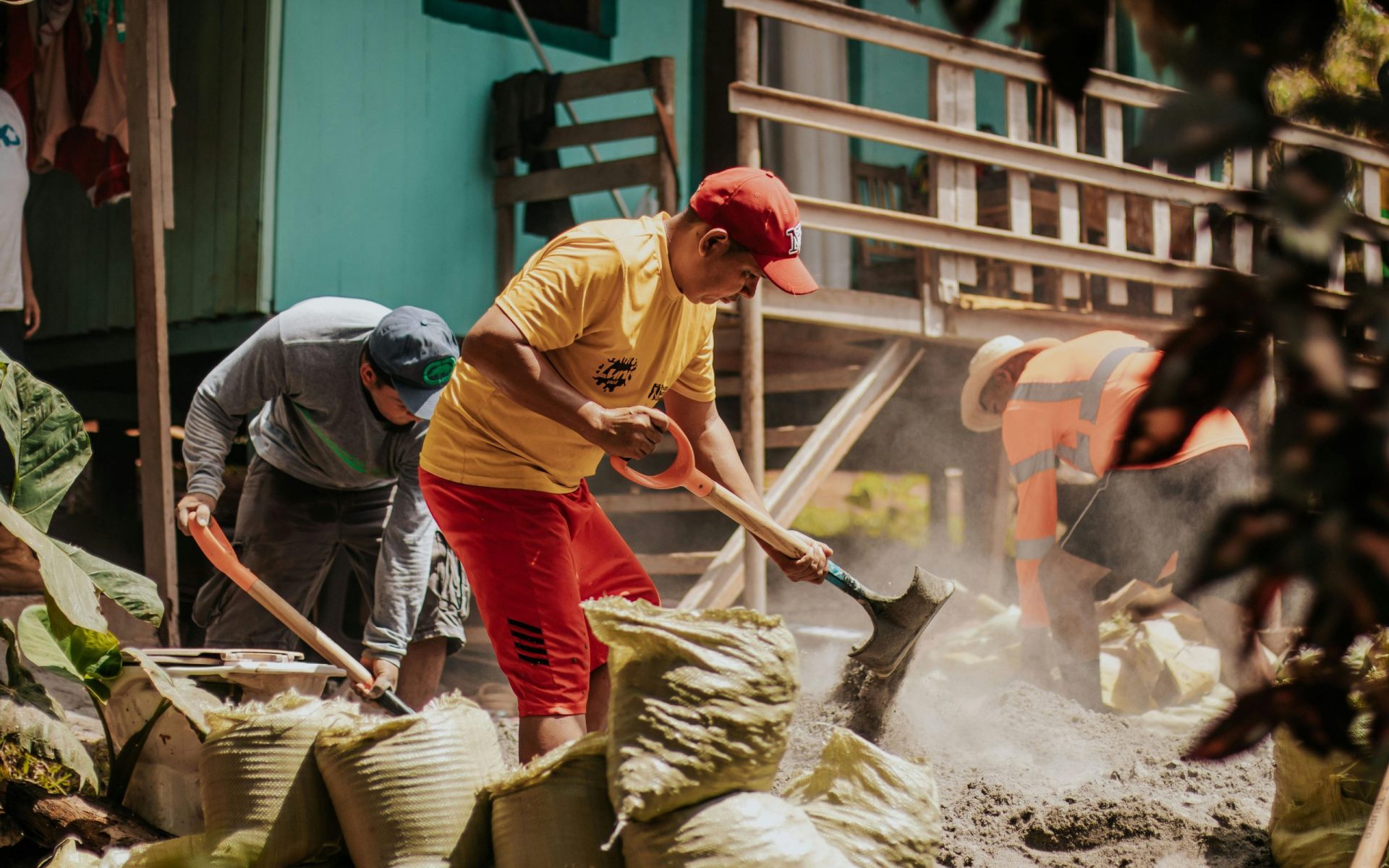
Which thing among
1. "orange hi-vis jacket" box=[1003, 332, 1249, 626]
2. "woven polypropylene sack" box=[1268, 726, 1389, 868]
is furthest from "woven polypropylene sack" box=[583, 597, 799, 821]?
"orange hi-vis jacket" box=[1003, 332, 1249, 626]

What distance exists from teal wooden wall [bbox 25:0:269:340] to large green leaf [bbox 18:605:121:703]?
308 centimetres

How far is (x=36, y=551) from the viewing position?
3119 millimetres

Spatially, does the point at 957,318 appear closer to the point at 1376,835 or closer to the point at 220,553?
the point at 220,553

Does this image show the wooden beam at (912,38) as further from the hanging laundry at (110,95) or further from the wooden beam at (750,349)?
the hanging laundry at (110,95)

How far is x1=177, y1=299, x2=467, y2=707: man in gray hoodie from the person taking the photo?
12.5 ft

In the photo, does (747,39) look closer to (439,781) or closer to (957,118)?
(957,118)

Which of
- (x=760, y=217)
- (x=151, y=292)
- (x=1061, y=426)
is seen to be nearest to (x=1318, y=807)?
(x=760, y=217)

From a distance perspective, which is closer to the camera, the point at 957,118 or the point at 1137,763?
the point at 1137,763

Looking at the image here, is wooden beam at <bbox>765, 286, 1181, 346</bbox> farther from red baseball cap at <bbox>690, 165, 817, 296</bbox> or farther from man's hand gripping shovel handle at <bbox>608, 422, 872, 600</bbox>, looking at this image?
red baseball cap at <bbox>690, 165, 817, 296</bbox>

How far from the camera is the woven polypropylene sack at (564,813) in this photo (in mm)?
2402

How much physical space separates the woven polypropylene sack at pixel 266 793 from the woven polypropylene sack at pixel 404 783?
8cm

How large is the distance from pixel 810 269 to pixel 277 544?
190 inches

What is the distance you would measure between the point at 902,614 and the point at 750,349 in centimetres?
214

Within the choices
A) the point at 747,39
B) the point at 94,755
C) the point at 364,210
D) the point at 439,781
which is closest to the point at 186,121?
the point at 364,210
